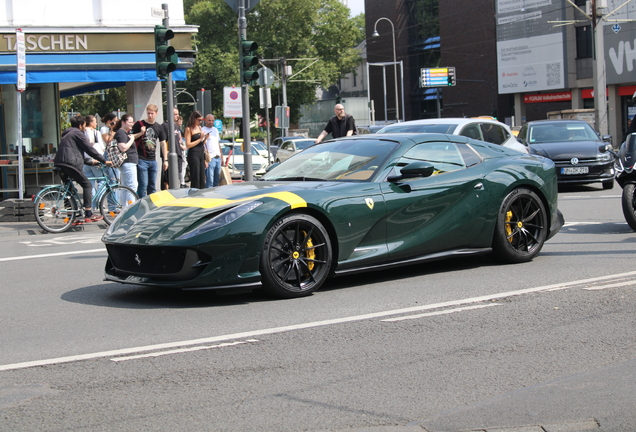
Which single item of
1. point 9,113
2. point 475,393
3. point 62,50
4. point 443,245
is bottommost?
point 475,393

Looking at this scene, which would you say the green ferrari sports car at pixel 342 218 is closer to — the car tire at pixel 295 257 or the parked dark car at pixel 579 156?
the car tire at pixel 295 257

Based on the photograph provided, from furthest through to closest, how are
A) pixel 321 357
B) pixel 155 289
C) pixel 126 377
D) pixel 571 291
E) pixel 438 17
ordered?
pixel 438 17 < pixel 155 289 < pixel 571 291 < pixel 321 357 < pixel 126 377

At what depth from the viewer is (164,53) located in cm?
1412

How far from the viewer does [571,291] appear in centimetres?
662

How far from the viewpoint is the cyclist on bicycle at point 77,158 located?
520 inches

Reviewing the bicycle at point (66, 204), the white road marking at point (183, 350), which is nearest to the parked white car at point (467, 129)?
the bicycle at point (66, 204)

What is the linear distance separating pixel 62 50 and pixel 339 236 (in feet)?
46.7

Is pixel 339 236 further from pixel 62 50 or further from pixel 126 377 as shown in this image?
pixel 62 50

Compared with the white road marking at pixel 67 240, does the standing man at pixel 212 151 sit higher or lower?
higher

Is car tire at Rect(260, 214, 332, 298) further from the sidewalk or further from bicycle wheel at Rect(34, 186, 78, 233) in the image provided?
bicycle wheel at Rect(34, 186, 78, 233)

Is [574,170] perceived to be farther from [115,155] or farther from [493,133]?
[115,155]

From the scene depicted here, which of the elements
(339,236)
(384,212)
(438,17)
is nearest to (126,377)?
(339,236)

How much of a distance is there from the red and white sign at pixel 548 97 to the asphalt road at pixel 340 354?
56.0 metres

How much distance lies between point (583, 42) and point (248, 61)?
161 ft
